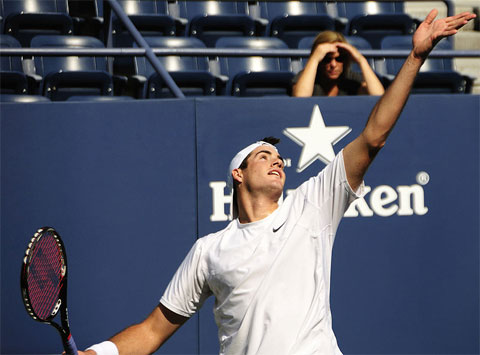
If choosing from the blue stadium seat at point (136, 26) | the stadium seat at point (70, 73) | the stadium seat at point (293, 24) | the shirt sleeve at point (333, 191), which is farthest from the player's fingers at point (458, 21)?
the stadium seat at point (293, 24)

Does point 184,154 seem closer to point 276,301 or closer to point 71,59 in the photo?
point 71,59

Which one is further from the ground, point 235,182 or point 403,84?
point 403,84

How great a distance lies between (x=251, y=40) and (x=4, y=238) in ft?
9.58

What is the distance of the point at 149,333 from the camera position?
3.74 meters

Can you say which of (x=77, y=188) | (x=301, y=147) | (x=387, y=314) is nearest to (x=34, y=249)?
(x=77, y=188)

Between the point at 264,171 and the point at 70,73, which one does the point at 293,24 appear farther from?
the point at 264,171

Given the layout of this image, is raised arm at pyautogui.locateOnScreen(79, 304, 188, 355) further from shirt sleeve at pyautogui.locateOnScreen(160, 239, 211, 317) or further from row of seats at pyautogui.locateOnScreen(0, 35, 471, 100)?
row of seats at pyautogui.locateOnScreen(0, 35, 471, 100)

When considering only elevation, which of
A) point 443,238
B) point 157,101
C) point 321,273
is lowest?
point 443,238

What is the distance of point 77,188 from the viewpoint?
18.9 feet

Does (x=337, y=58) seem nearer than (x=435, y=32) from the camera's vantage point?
No

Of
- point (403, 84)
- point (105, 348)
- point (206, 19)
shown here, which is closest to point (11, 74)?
point (206, 19)

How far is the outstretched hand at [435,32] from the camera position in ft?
10.3

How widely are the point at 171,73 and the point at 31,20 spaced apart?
1651 millimetres

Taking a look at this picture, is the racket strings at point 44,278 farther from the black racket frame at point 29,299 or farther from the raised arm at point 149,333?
the raised arm at point 149,333
